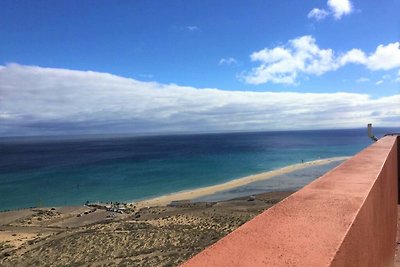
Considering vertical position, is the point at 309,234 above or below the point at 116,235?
above

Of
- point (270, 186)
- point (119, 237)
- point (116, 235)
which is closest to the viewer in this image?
point (119, 237)

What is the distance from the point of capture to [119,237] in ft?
53.6

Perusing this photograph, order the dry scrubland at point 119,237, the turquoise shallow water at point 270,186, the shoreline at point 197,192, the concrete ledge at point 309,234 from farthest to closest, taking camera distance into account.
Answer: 1. the turquoise shallow water at point 270,186
2. the shoreline at point 197,192
3. the dry scrubland at point 119,237
4. the concrete ledge at point 309,234

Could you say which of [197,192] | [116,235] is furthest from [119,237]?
[197,192]

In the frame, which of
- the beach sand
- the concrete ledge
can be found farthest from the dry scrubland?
the concrete ledge

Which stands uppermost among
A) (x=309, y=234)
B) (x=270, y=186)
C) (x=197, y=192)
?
(x=309, y=234)

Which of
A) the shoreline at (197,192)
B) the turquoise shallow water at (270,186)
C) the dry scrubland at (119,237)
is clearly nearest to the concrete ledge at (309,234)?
the dry scrubland at (119,237)

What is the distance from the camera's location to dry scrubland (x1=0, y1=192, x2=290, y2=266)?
1384 centimetres

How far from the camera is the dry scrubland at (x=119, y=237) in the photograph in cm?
1384

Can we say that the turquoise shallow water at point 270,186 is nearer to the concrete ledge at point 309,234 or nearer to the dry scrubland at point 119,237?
the dry scrubland at point 119,237

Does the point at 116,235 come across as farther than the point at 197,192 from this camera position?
No

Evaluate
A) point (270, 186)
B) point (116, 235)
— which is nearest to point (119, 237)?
point (116, 235)

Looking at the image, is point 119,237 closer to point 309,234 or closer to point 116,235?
point 116,235

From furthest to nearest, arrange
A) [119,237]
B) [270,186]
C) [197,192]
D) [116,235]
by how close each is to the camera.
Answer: [270,186] → [197,192] → [116,235] → [119,237]
